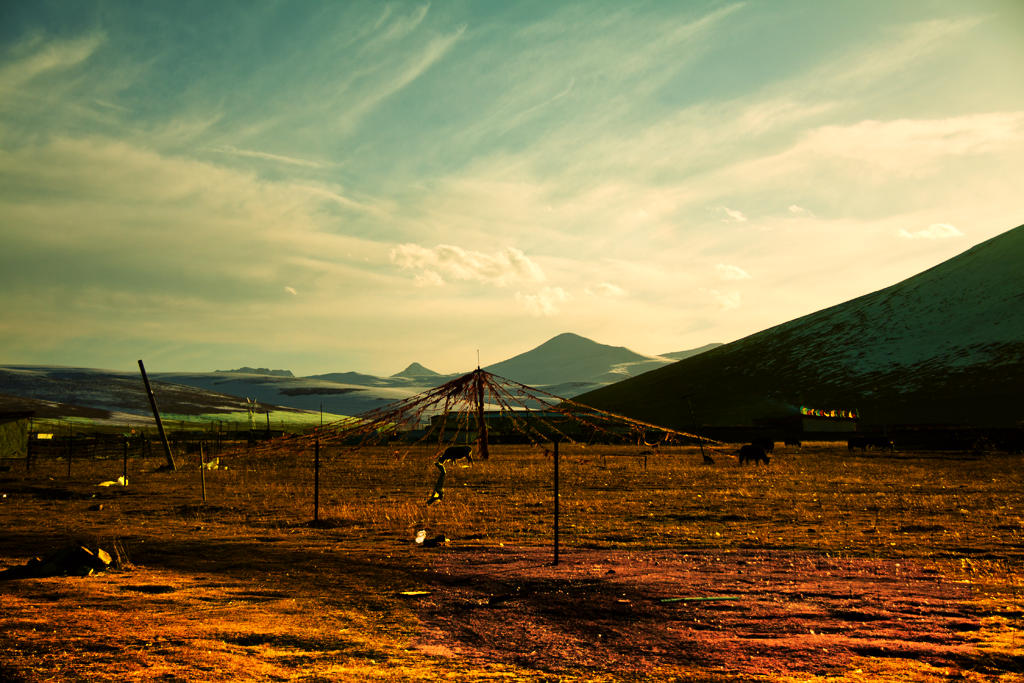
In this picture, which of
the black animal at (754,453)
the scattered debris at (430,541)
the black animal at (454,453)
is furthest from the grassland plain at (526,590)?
the black animal at (754,453)

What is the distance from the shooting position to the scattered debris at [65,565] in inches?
575

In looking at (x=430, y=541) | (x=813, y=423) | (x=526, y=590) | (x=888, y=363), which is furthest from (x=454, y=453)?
(x=888, y=363)

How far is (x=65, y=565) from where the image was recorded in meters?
15.0

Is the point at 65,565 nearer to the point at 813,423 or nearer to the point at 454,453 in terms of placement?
the point at 454,453

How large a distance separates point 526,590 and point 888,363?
146 m

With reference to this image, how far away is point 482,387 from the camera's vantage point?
21.3m

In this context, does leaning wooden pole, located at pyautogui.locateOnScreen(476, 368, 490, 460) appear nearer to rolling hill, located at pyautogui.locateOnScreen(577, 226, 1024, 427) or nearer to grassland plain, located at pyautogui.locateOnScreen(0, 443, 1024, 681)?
grassland plain, located at pyautogui.locateOnScreen(0, 443, 1024, 681)

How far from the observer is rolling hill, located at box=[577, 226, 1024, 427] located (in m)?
118

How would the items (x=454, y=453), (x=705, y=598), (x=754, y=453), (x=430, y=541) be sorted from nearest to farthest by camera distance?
(x=705, y=598)
(x=430, y=541)
(x=454, y=453)
(x=754, y=453)

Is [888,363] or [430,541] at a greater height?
[888,363]

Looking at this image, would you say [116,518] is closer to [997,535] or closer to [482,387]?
[482,387]

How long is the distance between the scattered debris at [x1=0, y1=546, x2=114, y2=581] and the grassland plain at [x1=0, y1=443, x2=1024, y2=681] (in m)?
0.52

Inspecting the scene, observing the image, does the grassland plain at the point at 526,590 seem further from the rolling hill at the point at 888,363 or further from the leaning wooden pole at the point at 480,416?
the rolling hill at the point at 888,363

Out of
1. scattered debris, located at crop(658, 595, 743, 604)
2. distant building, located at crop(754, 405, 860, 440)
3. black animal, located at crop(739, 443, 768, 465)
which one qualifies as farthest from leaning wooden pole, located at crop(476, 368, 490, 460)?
distant building, located at crop(754, 405, 860, 440)
